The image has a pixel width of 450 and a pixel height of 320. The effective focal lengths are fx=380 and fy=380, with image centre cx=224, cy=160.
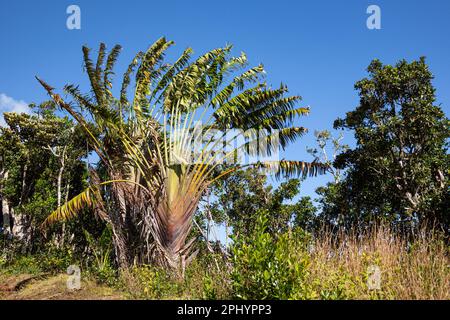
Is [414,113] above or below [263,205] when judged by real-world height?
above

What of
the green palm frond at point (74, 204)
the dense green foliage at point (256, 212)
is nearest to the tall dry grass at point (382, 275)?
the dense green foliage at point (256, 212)

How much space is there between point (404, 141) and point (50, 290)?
13214 millimetres

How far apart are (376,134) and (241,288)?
36.0ft

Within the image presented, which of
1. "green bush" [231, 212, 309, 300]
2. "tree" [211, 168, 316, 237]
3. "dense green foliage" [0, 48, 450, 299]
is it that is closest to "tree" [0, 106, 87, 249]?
"dense green foliage" [0, 48, 450, 299]

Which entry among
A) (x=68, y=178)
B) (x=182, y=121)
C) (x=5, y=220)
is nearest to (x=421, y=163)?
(x=182, y=121)

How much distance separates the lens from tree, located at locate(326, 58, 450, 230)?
47.0ft

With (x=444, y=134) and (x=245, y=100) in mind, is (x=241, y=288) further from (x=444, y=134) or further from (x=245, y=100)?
(x=444, y=134)

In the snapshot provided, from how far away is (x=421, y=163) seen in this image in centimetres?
1473

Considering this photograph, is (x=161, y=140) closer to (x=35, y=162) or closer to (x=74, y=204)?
(x=74, y=204)

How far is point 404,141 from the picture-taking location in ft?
48.7

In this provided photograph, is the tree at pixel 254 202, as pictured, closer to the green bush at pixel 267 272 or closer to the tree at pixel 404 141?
the tree at pixel 404 141
